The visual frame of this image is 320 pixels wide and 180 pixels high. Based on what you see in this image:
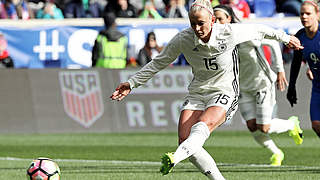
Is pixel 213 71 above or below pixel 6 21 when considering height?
above

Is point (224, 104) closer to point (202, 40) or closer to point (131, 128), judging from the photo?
point (202, 40)

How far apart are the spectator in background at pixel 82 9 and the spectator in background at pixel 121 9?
2.45 ft

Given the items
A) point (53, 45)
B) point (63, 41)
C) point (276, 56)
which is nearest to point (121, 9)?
point (63, 41)

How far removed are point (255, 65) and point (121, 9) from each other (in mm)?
11171

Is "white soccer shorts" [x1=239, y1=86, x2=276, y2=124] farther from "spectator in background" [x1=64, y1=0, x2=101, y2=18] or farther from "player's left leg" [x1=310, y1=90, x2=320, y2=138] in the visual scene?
"spectator in background" [x1=64, y1=0, x2=101, y2=18]

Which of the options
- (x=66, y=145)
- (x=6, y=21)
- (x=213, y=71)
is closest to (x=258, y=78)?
(x=213, y=71)

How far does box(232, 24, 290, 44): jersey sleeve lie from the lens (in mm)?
9945

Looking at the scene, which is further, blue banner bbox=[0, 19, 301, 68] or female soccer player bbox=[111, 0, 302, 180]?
blue banner bbox=[0, 19, 301, 68]

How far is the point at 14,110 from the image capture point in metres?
19.6

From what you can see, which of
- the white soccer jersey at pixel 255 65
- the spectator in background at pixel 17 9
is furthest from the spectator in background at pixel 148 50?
the white soccer jersey at pixel 255 65

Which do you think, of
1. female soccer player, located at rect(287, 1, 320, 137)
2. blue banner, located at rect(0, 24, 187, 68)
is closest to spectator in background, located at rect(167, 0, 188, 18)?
blue banner, located at rect(0, 24, 187, 68)

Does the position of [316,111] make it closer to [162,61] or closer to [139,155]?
[162,61]

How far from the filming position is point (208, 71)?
32.6ft

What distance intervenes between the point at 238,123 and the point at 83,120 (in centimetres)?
325
